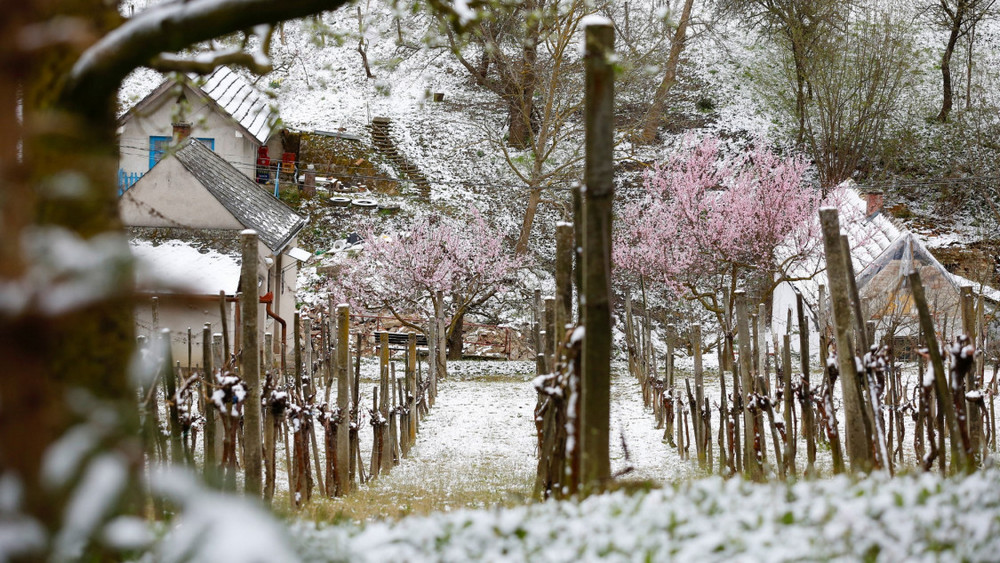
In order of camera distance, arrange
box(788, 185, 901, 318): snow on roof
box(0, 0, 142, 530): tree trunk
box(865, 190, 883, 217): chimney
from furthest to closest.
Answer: box(865, 190, 883, 217): chimney < box(788, 185, 901, 318): snow on roof < box(0, 0, 142, 530): tree trunk

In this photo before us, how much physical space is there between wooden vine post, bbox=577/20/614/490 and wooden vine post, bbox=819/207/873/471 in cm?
193

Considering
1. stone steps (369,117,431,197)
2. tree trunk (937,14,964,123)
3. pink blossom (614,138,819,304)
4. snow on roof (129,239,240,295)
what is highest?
tree trunk (937,14,964,123)

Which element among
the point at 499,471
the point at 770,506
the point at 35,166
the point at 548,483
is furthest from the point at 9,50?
the point at 499,471

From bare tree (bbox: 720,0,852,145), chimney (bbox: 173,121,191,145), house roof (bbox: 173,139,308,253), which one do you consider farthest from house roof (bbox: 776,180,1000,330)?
chimney (bbox: 173,121,191,145)

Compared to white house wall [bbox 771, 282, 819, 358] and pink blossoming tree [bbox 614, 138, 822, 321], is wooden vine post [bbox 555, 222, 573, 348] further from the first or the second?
white house wall [bbox 771, 282, 819, 358]

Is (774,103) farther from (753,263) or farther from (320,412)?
(320,412)

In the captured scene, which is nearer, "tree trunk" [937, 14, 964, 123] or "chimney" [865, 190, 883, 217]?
"chimney" [865, 190, 883, 217]

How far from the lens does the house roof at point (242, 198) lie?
18969 mm

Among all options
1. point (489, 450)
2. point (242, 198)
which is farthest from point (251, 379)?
point (242, 198)

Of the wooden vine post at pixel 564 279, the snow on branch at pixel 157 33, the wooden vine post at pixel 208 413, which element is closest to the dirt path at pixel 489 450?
the wooden vine post at pixel 564 279

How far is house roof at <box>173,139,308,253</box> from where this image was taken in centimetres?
1897

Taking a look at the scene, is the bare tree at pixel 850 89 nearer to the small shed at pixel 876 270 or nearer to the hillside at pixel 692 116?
the hillside at pixel 692 116

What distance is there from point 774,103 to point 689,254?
14.8m

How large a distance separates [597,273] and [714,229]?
20.4m
